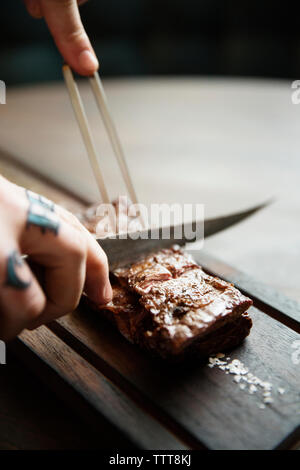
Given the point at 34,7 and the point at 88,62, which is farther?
the point at 34,7

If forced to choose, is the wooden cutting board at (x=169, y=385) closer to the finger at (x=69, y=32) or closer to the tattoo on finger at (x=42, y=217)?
the tattoo on finger at (x=42, y=217)

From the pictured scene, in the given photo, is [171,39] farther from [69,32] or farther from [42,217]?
[42,217]

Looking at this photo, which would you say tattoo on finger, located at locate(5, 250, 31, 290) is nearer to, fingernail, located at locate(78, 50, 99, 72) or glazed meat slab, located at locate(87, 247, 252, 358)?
glazed meat slab, located at locate(87, 247, 252, 358)

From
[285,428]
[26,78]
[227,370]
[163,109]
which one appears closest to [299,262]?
A: [227,370]

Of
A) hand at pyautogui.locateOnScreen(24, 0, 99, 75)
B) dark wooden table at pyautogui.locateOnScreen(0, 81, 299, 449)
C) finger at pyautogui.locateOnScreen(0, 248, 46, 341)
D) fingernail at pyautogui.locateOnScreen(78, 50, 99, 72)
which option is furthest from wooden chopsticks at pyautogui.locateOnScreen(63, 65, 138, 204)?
finger at pyautogui.locateOnScreen(0, 248, 46, 341)

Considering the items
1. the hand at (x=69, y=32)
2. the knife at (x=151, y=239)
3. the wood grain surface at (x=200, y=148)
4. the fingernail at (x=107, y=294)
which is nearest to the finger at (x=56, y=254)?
the fingernail at (x=107, y=294)

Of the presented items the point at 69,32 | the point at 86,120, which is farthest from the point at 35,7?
the point at 86,120

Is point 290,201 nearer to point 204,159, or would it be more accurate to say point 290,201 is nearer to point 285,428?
point 204,159
